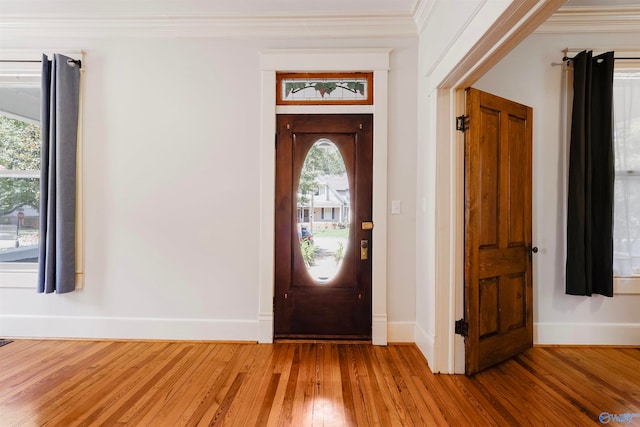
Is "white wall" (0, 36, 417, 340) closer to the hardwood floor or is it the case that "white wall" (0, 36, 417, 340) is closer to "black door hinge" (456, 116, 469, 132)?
the hardwood floor

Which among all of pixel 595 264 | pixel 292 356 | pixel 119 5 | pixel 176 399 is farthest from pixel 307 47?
pixel 595 264

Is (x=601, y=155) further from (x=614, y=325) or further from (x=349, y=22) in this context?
(x=349, y=22)

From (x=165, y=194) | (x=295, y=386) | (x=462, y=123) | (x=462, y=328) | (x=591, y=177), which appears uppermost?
(x=462, y=123)

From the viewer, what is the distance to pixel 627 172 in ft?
8.63

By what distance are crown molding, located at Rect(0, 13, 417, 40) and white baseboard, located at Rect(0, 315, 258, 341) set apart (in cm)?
266

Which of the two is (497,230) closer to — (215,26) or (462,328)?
(462,328)

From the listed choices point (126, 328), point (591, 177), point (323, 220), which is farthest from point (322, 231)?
point (591, 177)

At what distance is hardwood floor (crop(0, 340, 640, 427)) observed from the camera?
68.0 inches

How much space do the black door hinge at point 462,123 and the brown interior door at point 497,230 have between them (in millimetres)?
37

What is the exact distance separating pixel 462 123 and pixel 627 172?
178 centimetres

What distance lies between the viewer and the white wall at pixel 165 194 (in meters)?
2.72

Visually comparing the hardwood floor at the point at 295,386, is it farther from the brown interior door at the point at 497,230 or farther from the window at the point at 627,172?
the window at the point at 627,172

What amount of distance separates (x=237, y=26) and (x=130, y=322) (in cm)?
292

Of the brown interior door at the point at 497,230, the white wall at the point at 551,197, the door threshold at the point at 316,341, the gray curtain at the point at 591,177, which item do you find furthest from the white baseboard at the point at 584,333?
the door threshold at the point at 316,341
